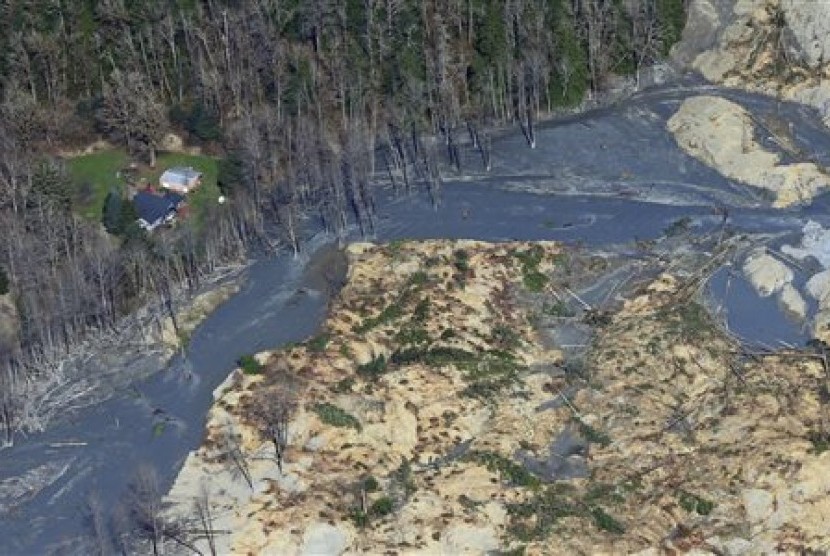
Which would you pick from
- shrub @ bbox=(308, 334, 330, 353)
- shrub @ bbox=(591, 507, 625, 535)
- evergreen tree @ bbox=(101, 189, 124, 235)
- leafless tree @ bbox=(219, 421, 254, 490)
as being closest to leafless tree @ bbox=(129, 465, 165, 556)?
leafless tree @ bbox=(219, 421, 254, 490)

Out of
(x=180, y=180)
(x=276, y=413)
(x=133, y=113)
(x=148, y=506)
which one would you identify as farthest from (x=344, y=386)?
(x=133, y=113)

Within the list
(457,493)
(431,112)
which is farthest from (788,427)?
(431,112)

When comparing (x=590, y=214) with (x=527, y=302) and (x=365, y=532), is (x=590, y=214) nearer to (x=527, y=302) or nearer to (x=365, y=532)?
(x=527, y=302)

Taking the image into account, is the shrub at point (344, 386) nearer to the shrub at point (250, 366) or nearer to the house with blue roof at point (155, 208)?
the shrub at point (250, 366)

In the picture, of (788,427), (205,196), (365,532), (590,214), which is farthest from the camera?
(205,196)

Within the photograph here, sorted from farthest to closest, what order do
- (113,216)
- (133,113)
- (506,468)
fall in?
1. (133,113)
2. (113,216)
3. (506,468)

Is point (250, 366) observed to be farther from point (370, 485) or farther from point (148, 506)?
point (148, 506)
